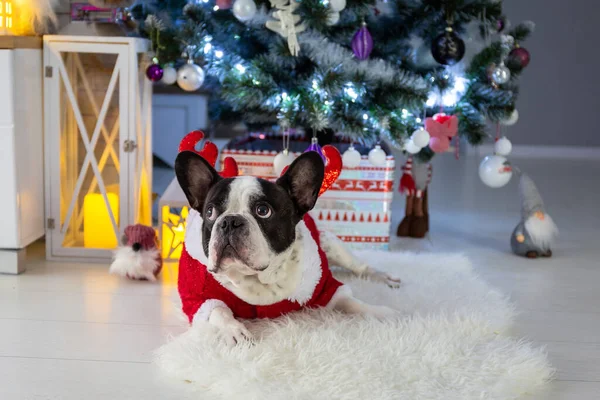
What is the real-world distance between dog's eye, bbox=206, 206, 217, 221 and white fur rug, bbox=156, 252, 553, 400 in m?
0.21

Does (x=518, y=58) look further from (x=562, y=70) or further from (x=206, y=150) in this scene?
(x=562, y=70)

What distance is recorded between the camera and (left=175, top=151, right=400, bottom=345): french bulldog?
1.38 meters

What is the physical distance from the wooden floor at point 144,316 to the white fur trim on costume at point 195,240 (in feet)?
0.61

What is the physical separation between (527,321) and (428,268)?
1.28 ft

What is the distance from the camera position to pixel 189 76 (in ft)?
7.15

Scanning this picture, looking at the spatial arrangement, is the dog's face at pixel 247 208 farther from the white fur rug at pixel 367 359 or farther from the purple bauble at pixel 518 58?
the purple bauble at pixel 518 58

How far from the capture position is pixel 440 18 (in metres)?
2.37

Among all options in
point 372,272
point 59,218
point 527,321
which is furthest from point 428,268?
point 59,218

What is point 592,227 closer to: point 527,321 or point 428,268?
point 428,268

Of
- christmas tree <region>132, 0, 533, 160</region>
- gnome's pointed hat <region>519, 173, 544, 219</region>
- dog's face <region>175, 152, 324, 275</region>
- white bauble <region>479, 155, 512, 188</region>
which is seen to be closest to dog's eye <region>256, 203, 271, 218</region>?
dog's face <region>175, 152, 324, 275</region>

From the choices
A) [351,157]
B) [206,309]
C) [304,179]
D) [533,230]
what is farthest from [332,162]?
[533,230]

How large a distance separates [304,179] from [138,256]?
0.71 metres

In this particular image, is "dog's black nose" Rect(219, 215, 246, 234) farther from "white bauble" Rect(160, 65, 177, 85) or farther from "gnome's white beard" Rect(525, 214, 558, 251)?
"gnome's white beard" Rect(525, 214, 558, 251)

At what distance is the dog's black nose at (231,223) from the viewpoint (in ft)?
4.46
